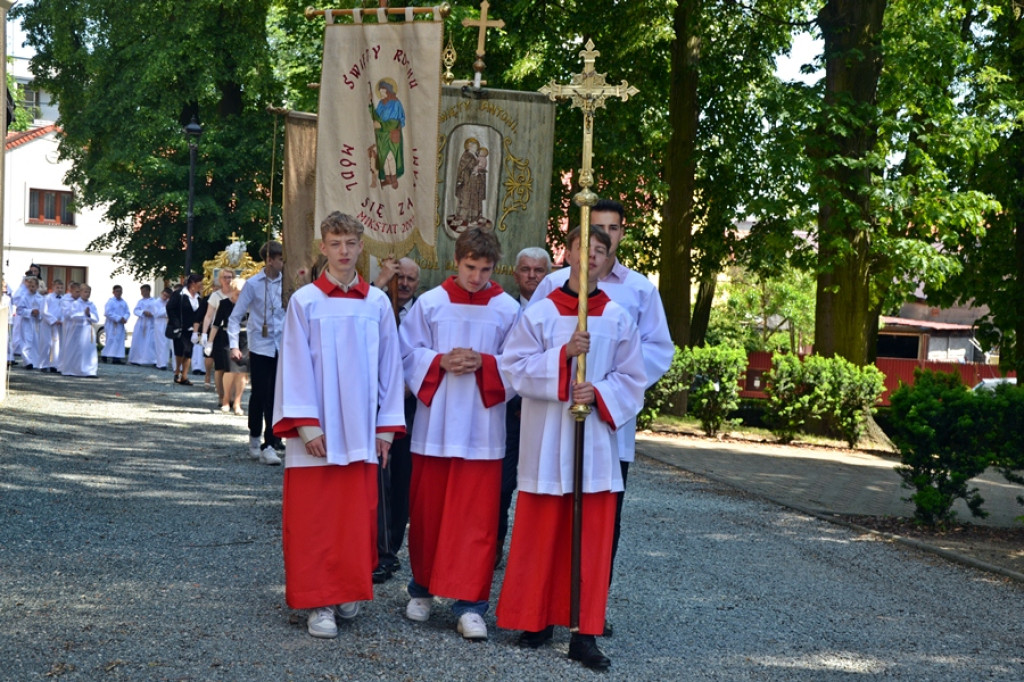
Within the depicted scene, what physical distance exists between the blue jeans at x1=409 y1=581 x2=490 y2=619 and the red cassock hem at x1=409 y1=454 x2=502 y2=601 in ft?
0.10

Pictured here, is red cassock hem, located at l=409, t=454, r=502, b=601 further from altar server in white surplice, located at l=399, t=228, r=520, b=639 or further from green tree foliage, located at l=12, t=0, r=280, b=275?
green tree foliage, located at l=12, t=0, r=280, b=275

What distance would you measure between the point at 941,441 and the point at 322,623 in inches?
257

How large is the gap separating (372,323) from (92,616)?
6.30ft

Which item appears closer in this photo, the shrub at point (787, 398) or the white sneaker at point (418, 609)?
the white sneaker at point (418, 609)

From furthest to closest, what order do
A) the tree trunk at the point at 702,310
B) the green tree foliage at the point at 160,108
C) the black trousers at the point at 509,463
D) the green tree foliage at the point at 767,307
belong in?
1. the green tree foliage at the point at 767,307
2. the green tree foliage at the point at 160,108
3. the tree trunk at the point at 702,310
4. the black trousers at the point at 509,463

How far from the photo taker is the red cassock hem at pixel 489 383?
665 centimetres

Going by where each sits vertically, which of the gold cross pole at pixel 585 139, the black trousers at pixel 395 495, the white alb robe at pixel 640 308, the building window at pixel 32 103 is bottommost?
the black trousers at pixel 395 495

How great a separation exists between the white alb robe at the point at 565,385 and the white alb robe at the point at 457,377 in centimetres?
32

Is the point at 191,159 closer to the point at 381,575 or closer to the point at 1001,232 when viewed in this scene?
the point at 1001,232

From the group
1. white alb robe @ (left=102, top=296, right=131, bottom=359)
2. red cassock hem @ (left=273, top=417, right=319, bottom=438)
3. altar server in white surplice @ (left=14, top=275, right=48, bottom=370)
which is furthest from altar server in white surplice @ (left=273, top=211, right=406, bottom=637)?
white alb robe @ (left=102, top=296, right=131, bottom=359)

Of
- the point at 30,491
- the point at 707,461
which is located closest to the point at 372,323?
the point at 30,491

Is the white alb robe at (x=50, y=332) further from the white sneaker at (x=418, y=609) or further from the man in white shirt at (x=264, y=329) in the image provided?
the white sneaker at (x=418, y=609)

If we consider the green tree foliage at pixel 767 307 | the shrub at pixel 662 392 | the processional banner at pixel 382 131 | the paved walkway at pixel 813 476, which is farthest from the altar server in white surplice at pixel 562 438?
the green tree foliage at pixel 767 307

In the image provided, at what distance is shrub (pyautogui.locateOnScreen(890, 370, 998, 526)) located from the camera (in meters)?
10.8
